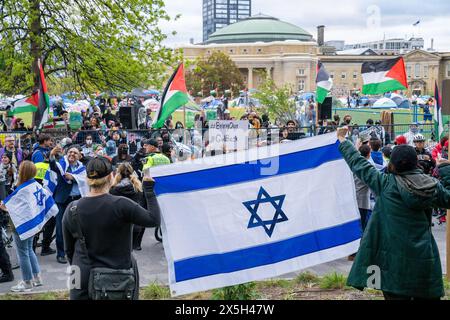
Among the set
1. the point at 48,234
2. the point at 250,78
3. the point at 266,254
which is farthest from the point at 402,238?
the point at 250,78

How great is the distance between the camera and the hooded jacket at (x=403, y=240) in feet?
15.7

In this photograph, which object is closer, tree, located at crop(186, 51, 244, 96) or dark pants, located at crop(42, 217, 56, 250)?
dark pants, located at crop(42, 217, 56, 250)

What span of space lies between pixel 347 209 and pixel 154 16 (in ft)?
50.4

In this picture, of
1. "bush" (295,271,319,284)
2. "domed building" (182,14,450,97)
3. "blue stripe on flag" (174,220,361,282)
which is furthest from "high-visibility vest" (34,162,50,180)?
"domed building" (182,14,450,97)

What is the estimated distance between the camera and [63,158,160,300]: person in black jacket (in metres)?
4.74

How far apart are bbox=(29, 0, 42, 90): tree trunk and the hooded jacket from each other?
15.5m

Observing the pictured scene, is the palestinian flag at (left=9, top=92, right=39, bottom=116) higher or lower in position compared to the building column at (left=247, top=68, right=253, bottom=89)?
lower

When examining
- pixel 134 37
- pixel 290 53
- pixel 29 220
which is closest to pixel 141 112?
pixel 134 37

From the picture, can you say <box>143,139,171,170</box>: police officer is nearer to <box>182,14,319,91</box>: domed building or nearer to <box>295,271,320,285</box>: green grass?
<box>295,271,320,285</box>: green grass

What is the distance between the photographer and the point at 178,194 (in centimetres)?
559

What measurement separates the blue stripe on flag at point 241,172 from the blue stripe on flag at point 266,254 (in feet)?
2.06

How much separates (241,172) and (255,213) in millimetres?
397
